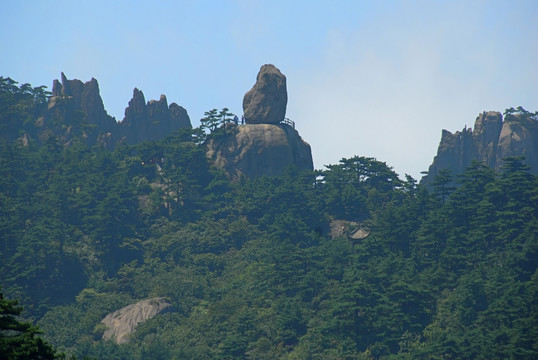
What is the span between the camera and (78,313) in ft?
246

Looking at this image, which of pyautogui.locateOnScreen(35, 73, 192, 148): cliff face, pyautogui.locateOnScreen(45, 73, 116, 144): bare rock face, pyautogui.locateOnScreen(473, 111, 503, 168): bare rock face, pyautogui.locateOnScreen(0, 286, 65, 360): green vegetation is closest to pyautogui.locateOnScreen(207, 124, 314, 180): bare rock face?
pyautogui.locateOnScreen(35, 73, 192, 148): cliff face

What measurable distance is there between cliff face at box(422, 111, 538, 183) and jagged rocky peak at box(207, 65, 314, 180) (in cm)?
2142

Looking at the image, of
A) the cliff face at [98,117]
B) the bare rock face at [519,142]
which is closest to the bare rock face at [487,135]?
the bare rock face at [519,142]

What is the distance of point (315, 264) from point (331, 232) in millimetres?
12183

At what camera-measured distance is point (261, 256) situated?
271ft

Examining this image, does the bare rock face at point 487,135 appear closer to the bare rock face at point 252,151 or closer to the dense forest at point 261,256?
the dense forest at point 261,256

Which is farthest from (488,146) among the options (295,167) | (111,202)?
(111,202)

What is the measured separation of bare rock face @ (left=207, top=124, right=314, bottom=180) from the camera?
98750 mm

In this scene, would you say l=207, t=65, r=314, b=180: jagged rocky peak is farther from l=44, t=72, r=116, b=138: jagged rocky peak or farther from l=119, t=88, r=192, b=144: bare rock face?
l=44, t=72, r=116, b=138: jagged rocky peak

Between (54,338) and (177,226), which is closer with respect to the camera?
(54,338)

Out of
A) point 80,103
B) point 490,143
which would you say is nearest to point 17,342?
point 80,103

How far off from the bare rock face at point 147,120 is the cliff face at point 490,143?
35.1m

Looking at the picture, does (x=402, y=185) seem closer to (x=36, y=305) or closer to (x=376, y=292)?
(x=376, y=292)

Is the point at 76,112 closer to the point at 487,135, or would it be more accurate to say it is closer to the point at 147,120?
the point at 147,120
